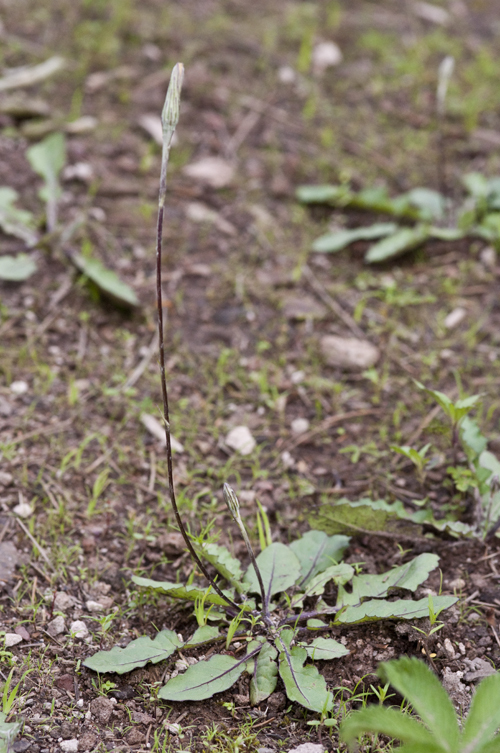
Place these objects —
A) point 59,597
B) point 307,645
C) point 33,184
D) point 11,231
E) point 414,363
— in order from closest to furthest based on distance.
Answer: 1. point 307,645
2. point 59,597
3. point 414,363
4. point 11,231
5. point 33,184

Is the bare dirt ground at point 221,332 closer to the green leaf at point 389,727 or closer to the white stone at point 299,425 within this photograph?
the white stone at point 299,425

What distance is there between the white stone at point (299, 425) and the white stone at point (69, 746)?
4.30 feet

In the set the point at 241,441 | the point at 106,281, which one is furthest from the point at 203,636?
the point at 106,281

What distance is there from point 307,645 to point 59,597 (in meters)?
0.71

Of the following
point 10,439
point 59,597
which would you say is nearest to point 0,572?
point 59,597

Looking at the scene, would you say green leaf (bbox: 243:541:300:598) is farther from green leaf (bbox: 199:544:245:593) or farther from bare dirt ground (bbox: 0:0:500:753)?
bare dirt ground (bbox: 0:0:500:753)

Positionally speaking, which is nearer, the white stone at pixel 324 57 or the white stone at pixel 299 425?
the white stone at pixel 299 425

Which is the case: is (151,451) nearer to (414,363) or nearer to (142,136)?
(414,363)

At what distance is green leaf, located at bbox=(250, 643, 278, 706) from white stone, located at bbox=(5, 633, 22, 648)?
62cm

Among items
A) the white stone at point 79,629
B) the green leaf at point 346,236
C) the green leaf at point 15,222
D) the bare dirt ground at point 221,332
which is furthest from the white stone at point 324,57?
the white stone at point 79,629

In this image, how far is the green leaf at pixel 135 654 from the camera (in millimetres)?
1729

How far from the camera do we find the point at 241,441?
8.24 feet

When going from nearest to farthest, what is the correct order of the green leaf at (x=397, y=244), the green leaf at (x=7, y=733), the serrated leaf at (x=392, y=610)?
the green leaf at (x=7, y=733) → the serrated leaf at (x=392, y=610) → the green leaf at (x=397, y=244)

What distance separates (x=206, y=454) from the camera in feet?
8.14
